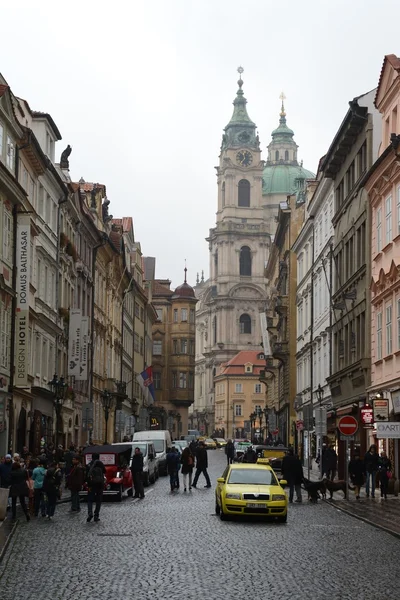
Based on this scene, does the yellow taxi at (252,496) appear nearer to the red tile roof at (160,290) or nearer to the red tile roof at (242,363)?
the red tile roof at (160,290)

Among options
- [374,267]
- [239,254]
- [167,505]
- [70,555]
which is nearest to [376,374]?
[374,267]

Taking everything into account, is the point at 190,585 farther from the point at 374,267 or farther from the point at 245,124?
the point at 245,124

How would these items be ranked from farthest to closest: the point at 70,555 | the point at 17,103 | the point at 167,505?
the point at 17,103, the point at 167,505, the point at 70,555

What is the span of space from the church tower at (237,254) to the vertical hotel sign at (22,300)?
14255 cm

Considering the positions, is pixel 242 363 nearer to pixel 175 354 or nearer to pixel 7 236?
pixel 175 354

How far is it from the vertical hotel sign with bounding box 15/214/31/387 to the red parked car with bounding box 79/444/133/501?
457cm

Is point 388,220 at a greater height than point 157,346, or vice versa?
point 157,346

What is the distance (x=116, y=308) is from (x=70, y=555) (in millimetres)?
61427

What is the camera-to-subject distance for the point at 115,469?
120 ft

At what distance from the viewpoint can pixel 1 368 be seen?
39812mm

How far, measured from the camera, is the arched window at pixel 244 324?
18612 centimetres

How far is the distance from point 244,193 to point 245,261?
11.5 metres

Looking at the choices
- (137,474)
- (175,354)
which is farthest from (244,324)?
(137,474)

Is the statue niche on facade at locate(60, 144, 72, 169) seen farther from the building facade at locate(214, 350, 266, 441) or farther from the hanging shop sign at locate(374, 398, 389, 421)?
the building facade at locate(214, 350, 266, 441)
